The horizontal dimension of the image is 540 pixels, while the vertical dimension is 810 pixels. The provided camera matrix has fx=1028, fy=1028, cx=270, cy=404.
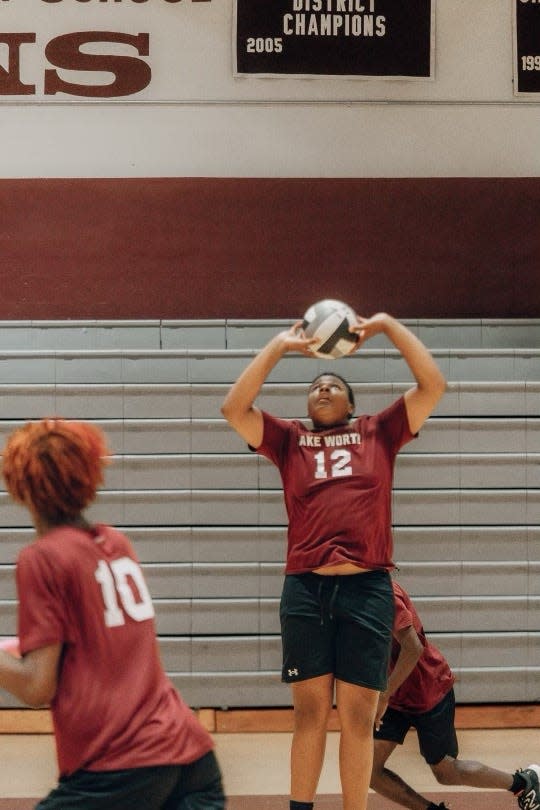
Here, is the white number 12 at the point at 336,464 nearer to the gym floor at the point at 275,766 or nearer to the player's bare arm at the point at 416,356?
the player's bare arm at the point at 416,356

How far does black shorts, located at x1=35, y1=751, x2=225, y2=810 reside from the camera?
212cm

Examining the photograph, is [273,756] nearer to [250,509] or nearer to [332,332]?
[250,509]

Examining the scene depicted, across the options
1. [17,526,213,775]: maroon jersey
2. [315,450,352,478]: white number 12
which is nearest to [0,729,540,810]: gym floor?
[315,450,352,478]: white number 12

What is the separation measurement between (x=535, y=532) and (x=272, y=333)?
202 cm

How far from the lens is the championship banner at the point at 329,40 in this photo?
6.61 m

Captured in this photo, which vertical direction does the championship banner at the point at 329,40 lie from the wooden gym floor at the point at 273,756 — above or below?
above

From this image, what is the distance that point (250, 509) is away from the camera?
20.2 ft

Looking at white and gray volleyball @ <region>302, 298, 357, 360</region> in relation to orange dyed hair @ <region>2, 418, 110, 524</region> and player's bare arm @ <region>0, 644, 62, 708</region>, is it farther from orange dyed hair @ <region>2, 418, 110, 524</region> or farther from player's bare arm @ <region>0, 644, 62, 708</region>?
player's bare arm @ <region>0, 644, 62, 708</region>

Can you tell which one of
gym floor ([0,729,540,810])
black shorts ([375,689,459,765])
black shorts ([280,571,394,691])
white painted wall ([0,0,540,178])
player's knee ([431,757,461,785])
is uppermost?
white painted wall ([0,0,540,178])

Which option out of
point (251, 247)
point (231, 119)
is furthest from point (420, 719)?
point (231, 119)

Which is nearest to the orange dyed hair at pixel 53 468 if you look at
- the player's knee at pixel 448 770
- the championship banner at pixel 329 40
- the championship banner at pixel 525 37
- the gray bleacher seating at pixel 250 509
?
the player's knee at pixel 448 770

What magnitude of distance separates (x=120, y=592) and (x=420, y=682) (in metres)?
2.16

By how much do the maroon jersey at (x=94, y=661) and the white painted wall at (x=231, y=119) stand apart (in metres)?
4.79

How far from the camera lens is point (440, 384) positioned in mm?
3891
